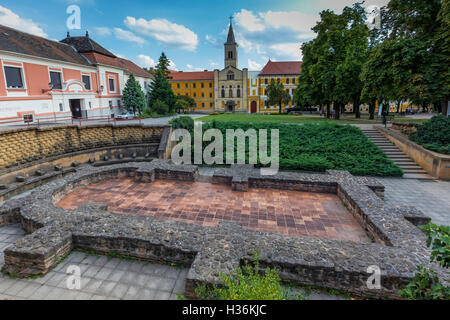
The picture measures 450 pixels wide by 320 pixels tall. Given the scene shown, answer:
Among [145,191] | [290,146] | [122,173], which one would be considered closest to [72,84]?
[122,173]

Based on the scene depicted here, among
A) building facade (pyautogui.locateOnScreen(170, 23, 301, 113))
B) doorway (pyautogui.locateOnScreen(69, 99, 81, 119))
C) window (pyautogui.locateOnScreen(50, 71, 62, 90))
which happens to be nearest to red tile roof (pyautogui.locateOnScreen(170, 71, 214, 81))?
building facade (pyautogui.locateOnScreen(170, 23, 301, 113))

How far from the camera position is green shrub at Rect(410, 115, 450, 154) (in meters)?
13.0

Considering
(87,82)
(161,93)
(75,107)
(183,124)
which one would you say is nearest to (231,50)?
(161,93)

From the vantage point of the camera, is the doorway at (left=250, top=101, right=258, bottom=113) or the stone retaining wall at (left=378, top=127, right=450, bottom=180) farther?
the doorway at (left=250, top=101, right=258, bottom=113)

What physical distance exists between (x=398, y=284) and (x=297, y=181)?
19.7ft

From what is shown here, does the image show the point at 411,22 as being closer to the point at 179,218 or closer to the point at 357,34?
the point at 357,34

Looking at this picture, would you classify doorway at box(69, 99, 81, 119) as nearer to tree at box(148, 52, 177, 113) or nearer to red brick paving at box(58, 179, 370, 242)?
tree at box(148, 52, 177, 113)

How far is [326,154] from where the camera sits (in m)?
15.3

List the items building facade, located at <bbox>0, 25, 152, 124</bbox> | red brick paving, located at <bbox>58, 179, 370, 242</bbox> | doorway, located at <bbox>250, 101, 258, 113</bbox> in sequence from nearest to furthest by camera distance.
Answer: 1. red brick paving, located at <bbox>58, 179, 370, 242</bbox>
2. building facade, located at <bbox>0, 25, 152, 124</bbox>
3. doorway, located at <bbox>250, 101, 258, 113</bbox>

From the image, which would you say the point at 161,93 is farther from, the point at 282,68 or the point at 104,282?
the point at 104,282

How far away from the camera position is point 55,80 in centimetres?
2331

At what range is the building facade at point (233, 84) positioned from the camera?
58.9 meters

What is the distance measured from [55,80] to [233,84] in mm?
44042
